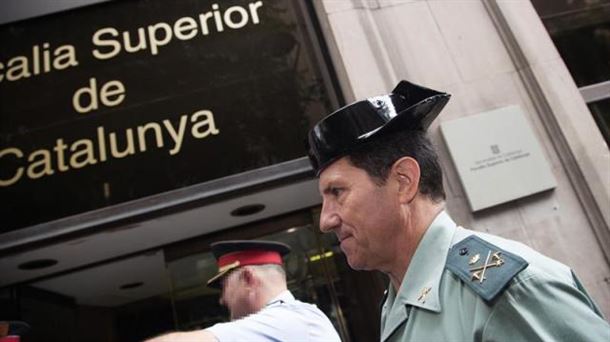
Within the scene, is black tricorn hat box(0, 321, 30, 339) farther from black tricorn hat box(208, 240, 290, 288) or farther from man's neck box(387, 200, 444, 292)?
man's neck box(387, 200, 444, 292)

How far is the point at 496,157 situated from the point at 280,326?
7.83 ft

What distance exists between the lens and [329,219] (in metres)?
1.54

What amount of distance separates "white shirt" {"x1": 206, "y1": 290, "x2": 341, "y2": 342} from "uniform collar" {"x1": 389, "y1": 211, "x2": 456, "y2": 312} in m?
1.30

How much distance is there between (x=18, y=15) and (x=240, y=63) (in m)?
2.48

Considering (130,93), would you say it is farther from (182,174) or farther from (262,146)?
(262,146)

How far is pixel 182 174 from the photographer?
13.4 ft

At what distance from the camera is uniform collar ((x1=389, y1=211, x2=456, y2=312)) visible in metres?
1.23

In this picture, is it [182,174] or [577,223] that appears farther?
[182,174]

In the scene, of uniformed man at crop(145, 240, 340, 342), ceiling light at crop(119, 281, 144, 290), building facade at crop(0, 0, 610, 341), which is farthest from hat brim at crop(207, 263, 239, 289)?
ceiling light at crop(119, 281, 144, 290)

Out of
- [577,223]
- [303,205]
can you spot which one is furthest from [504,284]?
[303,205]

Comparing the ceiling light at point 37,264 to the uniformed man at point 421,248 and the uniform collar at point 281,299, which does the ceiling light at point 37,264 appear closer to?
the uniform collar at point 281,299

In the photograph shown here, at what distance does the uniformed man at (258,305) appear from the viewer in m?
2.39

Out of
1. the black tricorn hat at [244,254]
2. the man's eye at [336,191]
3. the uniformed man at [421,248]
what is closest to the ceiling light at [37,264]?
the black tricorn hat at [244,254]

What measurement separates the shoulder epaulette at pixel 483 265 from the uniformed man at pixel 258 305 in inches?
59.4
